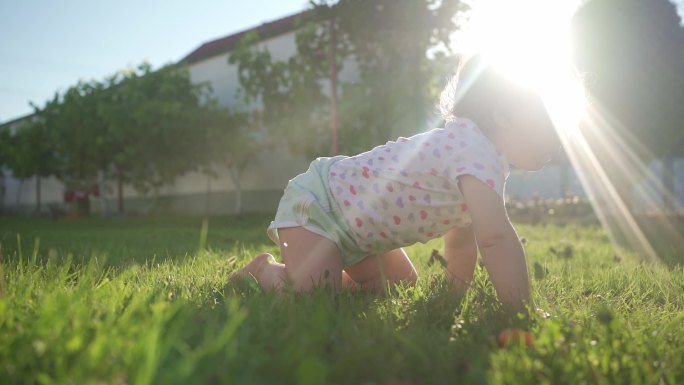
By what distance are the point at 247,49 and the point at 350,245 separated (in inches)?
484

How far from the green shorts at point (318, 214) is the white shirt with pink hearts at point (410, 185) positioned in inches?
1.8

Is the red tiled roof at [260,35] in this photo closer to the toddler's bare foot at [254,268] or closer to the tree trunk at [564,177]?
the tree trunk at [564,177]

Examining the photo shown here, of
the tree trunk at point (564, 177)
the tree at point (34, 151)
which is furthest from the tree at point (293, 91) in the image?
the tree at point (34, 151)

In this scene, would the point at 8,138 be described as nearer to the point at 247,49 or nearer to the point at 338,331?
the point at 247,49

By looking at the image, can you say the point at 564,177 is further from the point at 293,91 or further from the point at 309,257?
the point at 309,257

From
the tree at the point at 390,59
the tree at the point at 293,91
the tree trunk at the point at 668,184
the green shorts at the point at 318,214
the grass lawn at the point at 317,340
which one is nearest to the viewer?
the grass lawn at the point at 317,340

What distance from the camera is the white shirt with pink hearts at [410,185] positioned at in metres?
2.38

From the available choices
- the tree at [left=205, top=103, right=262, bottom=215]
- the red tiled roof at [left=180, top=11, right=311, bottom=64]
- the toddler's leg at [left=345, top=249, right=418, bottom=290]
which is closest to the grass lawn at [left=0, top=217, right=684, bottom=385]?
the toddler's leg at [left=345, top=249, right=418, bottom=290]

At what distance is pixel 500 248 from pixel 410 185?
22.2 inches

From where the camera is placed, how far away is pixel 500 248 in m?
2.13

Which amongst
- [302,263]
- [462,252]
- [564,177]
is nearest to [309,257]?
[302,263]

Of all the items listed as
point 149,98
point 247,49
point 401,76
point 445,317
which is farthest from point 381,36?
point 149,98

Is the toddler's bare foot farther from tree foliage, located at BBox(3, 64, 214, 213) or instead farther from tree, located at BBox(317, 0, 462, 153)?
tree foliage, located at BBox(3, 64, 214, 213)

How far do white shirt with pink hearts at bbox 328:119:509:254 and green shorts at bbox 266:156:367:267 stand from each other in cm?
5
